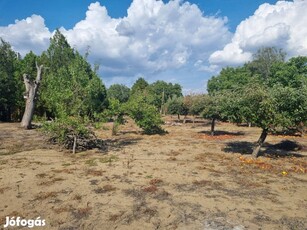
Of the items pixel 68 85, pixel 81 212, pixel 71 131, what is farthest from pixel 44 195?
pixel 68 85

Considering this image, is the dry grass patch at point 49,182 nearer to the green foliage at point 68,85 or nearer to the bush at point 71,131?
the bush at point 71,131

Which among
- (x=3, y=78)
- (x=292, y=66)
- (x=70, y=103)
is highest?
(x=292, y=66)

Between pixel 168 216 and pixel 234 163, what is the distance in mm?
9048

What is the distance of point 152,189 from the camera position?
38.4 feet

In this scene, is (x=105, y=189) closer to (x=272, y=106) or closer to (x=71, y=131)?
(x=71, y=131)

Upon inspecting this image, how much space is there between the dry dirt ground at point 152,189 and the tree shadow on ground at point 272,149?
1048mm

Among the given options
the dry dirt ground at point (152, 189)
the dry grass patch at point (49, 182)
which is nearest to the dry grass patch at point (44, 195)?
the dry dirt ground at point (152, 189)

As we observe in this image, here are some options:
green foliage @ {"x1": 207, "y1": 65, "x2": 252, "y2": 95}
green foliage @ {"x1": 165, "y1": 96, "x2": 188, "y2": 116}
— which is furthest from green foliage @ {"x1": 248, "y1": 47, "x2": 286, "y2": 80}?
green foliage @ {"x1": 165, "y1": 96, "x2": 188, "y2": 116}

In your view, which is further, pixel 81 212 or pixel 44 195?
pixel 44 195

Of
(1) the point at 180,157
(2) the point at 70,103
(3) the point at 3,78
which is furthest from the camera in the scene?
(3) the point at 3,78

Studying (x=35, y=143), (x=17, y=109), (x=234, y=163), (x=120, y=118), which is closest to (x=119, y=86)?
(x=17, y=109)

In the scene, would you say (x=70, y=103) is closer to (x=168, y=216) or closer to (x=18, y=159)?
(x=18, y=159)

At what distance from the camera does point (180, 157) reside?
18.4 metres

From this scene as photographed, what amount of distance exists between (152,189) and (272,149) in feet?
48.8
